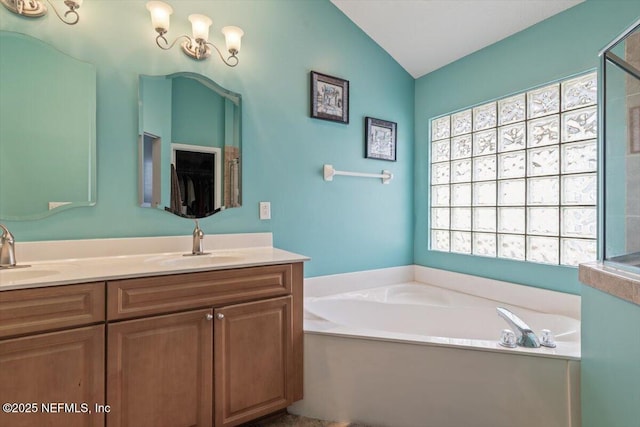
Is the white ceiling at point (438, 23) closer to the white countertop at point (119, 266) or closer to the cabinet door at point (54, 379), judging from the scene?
the white countertop at point (119, 266)

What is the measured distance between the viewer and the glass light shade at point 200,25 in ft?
5.78

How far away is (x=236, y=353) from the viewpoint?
4.85 ft

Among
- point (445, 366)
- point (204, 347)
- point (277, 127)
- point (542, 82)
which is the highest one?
point (542, 82)

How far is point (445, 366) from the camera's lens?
1.51 m

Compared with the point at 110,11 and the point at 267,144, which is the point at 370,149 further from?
the point at 110,11

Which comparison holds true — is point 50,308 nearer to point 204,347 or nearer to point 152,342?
point 152,342

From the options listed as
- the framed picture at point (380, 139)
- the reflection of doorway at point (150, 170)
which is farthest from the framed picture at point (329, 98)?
the reflection of doorway at point (150, 170)

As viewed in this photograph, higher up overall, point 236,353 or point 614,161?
point 614,161

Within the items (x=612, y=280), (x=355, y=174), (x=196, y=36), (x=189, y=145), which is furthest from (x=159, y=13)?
(x=612, y=280)

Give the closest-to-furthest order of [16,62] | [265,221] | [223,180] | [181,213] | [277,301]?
[16,62] → [277,301] → [181,213] → [223,180] → [265,221]

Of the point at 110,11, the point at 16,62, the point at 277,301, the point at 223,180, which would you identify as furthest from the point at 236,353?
the point at 110,11

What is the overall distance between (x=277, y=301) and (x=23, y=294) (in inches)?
37.9

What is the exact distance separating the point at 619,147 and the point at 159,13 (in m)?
2.38

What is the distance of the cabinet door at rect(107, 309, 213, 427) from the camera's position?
4.03 feet
